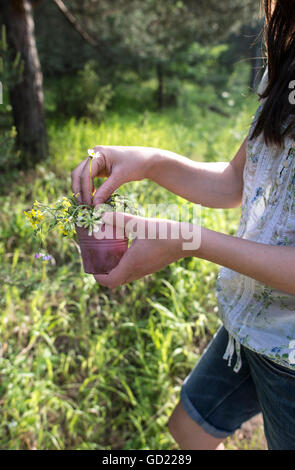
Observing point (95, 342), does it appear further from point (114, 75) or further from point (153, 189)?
point (114, 75)

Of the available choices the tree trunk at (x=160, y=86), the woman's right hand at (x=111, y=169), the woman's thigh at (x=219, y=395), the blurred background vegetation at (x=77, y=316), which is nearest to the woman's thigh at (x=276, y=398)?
the woman's thigh at (x=219, y=395)

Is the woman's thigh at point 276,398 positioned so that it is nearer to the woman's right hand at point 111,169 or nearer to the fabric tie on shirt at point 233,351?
the fabric tie on shirt at point 233,351

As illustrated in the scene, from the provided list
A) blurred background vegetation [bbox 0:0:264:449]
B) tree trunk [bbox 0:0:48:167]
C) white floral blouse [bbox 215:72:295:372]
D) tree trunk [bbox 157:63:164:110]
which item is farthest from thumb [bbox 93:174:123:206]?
tree trunk [bbox 157:63:164:110]

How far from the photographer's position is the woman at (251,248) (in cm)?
81

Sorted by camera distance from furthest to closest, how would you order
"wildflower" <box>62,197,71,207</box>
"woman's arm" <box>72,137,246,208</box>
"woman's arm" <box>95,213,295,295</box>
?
"woman's arm" <box>72,137,246,208</box> < "wildflower" <box>62,197,71,207</box> < "woman's arm" <box>95,213,295,295</box>

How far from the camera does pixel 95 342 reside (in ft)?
6.42

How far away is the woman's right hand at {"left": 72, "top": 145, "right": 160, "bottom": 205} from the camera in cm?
98

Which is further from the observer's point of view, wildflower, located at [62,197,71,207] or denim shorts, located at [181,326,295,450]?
denim shorts, located at [181,326,295,450]

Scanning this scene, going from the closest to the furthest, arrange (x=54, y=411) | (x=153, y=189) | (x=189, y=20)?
(x=54, y=411) → (x=153, y=189) → (x=189, y=20)

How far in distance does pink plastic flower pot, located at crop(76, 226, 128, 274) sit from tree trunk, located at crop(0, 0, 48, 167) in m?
2.92

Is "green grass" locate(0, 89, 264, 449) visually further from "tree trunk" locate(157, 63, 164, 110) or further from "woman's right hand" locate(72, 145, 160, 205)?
"tree trunk" locate(157, 63, 164, 110)

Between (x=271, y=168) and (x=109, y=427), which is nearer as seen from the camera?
(x=271, y=168)
